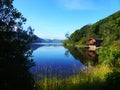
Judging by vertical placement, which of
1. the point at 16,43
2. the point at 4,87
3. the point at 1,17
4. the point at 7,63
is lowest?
the point at 4,87

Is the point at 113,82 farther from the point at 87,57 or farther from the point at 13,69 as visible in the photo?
the point at 87,57

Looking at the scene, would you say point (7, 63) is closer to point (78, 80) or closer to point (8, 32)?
point (8, 32)

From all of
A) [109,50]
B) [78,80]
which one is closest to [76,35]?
[109,50]

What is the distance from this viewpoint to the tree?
549 cm

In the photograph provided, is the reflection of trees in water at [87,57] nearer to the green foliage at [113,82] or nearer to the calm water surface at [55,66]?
the calm water surface at [55,66]

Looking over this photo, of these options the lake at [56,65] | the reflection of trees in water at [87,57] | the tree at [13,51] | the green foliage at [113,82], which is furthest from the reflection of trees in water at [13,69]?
the reflection of trees in water at [87,57]

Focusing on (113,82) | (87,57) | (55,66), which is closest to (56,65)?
(55,66)

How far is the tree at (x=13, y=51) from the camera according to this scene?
5492 millimetres

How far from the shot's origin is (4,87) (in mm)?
5434

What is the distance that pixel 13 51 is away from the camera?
584 centimetres

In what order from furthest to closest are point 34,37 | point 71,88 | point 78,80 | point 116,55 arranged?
point 116,55 → point 78,80 → point 71,88 → point 34,37

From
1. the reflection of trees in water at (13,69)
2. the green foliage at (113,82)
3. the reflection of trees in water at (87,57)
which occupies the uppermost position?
the reflection of trees in water at (13,69)

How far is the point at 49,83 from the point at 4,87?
4754mm

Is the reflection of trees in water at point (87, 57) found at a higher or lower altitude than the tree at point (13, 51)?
lower
